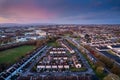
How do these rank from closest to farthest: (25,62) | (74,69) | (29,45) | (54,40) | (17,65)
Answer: (74,69) < (17,65) < (25,62) < (29,45) < (54,40)

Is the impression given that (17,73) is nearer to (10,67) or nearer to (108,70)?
(10,67)

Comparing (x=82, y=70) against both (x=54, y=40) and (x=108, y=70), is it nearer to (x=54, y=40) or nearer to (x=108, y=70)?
(x=108, y=70)

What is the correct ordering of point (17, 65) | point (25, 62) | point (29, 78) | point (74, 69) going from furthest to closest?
point (25, 62)
point (17, 65)
point (74, 69)
point (29, 78)

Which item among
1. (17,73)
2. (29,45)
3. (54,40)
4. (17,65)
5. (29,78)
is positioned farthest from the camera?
(54,40)

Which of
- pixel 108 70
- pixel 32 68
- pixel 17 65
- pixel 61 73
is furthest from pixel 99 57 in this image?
pixel 17 65

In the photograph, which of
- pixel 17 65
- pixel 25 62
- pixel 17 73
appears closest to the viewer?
pixel 17 73

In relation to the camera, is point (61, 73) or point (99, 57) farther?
point (99, 57)

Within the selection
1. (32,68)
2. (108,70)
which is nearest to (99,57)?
(108,70)

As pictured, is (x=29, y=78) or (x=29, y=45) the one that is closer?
(x=29, y=78)
